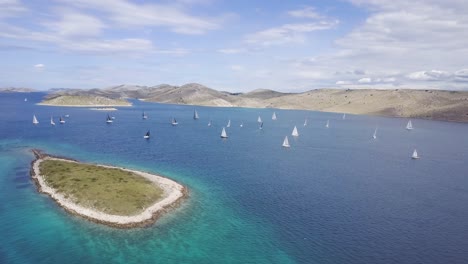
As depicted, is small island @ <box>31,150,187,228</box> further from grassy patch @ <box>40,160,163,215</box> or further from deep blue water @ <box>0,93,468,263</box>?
deep blue water @ <box>0,93,468,263</box>

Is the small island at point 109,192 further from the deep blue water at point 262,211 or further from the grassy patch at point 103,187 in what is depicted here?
the deep blue water at point 262,211

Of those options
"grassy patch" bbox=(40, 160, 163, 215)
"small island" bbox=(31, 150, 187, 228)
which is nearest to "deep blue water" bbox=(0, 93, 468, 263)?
"small island" bbox=(31, 150, 187, 228)

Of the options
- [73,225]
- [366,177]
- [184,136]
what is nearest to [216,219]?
[73,225]

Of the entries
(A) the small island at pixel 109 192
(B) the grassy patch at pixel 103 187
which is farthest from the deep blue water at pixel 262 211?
(B) the grassy patch at pixel 103 187

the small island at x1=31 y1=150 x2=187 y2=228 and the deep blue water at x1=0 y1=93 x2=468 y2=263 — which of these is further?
the small island at x1=31 y1=150 x2=187 y2=228

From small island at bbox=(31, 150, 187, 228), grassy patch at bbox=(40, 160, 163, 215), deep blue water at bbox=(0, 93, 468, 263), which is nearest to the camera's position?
deep blue water at bbox=(0, 93, 468, 263)
